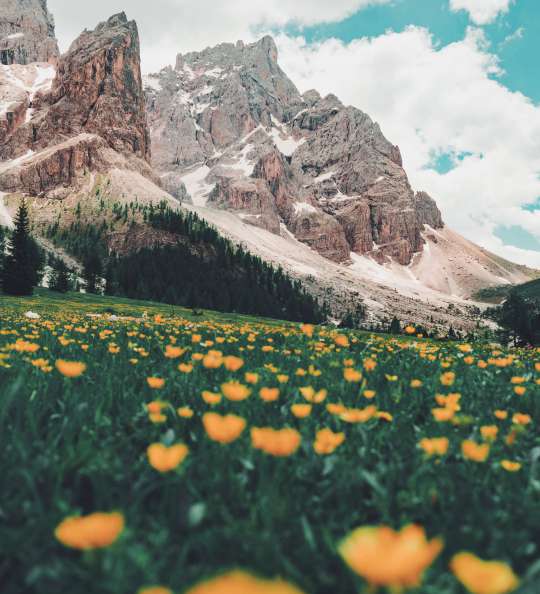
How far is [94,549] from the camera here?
1.22 meters

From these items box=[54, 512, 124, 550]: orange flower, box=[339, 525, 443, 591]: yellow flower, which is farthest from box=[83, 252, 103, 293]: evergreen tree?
box=[339, 525, 443, 591]: yellow flower

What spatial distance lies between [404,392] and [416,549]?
3.05m

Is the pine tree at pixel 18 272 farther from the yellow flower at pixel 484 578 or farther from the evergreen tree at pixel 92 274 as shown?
the yellow flower at pixel 484 578

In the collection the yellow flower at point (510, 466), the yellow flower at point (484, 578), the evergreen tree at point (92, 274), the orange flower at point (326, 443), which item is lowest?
the evergreen tree at point (92, 274)

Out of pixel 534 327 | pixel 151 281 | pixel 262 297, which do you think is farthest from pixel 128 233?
pixel 534 327

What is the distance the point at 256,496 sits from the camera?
179 centimetres

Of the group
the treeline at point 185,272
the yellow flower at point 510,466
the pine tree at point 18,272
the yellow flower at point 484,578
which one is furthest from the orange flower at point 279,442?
the treeline at point 185,272

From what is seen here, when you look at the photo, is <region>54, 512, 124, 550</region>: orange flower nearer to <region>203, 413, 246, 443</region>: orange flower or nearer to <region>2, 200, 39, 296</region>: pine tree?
<region>203, 413, 246, 443</region>: orange flower

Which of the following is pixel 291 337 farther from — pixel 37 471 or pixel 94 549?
pixel 94 549

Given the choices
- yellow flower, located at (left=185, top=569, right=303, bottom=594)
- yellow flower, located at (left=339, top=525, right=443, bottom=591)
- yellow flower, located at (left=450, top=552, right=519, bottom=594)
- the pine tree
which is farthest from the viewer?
the pine tree

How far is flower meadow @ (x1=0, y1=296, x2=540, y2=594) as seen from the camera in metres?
1.13

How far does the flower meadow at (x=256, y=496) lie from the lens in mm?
1129

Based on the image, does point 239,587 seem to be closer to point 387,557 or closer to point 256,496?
point 387,557

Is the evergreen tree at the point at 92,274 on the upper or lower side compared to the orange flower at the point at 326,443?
lower
